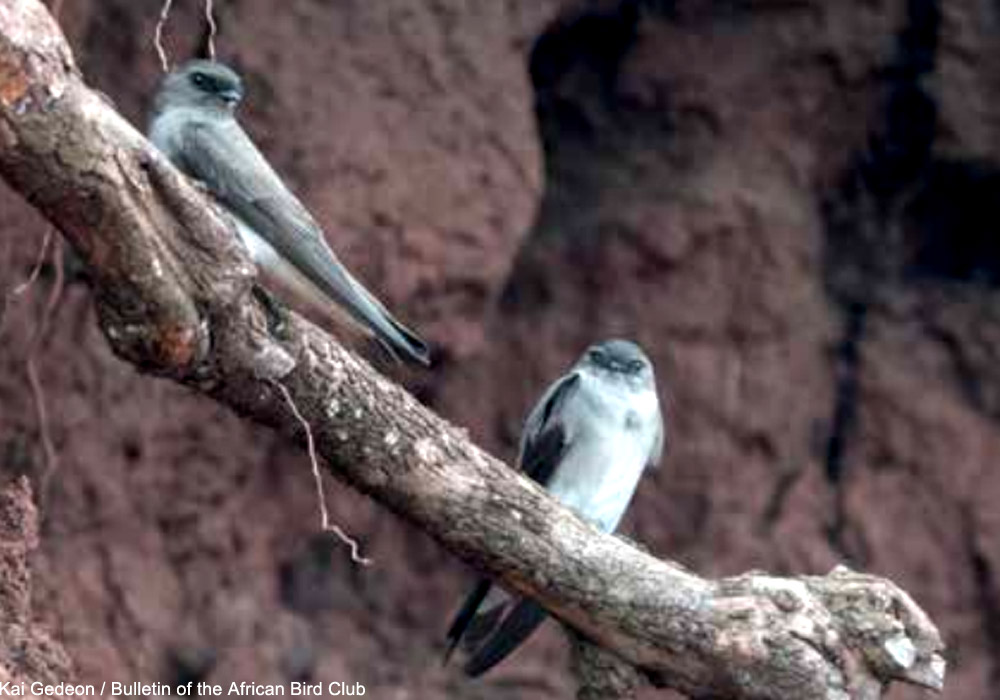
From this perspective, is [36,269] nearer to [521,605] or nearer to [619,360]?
[521,605]

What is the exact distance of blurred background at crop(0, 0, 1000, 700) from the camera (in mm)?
8469

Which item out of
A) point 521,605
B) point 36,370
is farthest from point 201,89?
point 521,605

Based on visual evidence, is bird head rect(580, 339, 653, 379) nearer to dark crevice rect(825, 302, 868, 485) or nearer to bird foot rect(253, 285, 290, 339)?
dark crevice rect(825, 302, 868, 485)

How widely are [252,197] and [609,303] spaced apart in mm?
2631

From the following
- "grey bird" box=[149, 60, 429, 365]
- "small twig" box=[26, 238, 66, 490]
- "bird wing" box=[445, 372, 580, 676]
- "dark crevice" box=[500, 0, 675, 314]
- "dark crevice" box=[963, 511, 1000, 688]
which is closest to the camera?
"grey bird" box=[149, 60, 429, 365]

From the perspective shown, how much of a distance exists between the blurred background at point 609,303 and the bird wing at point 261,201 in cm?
124

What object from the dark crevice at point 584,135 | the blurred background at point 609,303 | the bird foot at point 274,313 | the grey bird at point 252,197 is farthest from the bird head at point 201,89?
the dark crevice at point 584,135

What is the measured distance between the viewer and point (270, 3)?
8.44 meters

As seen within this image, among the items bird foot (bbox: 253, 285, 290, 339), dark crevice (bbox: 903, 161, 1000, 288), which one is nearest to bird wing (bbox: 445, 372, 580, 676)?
bird foot (bbox: 253, 285, 290, 339)

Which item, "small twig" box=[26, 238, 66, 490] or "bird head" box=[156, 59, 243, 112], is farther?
"small twig" box=[26, 238, 66, 490]

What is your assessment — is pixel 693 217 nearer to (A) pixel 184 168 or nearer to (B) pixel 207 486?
(B) pixel 207 486

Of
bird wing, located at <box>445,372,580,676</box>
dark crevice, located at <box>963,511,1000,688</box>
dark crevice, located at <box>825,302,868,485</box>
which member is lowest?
dark crevice, located at <box>963,511,1000,688</box>

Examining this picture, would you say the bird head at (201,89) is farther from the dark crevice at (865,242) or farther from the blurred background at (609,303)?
the dark crevice at (865,242)

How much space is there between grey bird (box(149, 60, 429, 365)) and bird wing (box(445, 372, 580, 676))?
0.95 metres
